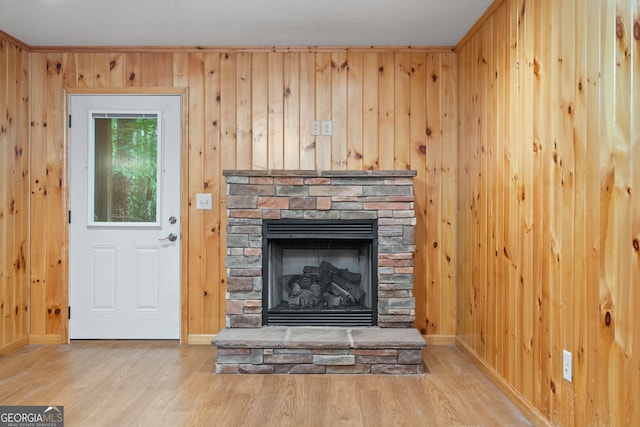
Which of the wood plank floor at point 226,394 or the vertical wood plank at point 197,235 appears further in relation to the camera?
the vertical wood plank at point 197,235

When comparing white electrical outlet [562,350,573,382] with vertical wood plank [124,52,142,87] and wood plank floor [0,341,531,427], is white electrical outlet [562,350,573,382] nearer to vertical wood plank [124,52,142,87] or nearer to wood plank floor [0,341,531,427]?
wood plank floor [0,341,531,427]

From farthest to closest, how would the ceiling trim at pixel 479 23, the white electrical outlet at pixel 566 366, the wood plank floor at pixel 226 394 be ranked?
the ceiling trim at pixel 479 23 → the wood plank floor at pixel 226 394 → the white electrical outlet at pixel 566 366

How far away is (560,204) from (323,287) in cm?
207

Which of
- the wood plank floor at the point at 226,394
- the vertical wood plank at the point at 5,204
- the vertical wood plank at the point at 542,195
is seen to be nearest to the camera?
the vertical wood plank at the point at 542,195

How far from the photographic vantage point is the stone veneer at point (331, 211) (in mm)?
3830

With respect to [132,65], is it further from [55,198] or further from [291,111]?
[291,111]

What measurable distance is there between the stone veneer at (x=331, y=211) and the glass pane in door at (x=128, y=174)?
83 cm

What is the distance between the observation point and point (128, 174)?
14.0 feet

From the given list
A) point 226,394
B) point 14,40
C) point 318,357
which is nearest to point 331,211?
point 318,357

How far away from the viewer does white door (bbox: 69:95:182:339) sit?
4.28 metres

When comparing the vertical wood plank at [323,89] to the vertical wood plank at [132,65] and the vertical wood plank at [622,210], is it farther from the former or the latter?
the vertical wood plank at [622,210]

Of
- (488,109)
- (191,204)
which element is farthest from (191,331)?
(488,109)

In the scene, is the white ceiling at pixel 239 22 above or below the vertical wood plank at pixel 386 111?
above

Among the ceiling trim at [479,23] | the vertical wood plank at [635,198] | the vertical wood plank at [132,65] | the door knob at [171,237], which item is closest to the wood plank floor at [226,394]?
the door knob at [171,237]
